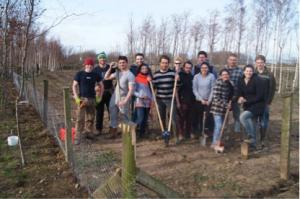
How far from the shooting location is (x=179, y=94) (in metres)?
7.16

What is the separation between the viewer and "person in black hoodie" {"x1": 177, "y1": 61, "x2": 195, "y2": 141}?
23.2ft

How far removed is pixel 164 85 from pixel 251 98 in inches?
62.5

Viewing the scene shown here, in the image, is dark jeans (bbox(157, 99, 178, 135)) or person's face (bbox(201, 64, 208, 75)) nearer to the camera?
person's face (bbox(201, 64, 208, 75))

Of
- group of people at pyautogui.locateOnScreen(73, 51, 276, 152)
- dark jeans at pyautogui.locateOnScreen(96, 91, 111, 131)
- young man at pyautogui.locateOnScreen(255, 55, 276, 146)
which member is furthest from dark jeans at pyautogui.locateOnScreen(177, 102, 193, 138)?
dark jeans at pyautogui.locateOnScreen(96, 91, 111, 131)

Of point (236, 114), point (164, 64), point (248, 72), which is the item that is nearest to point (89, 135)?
point (164, 64)

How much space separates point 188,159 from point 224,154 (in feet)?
2.50

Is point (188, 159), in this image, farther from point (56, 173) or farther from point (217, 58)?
point (217, 58)

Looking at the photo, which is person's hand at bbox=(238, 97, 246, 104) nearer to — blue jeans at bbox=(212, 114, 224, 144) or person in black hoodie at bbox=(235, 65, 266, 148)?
person in black hoodie at bbox=(235, 65, 266, 148)

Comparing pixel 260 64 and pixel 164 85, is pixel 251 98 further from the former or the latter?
pixel 164 85

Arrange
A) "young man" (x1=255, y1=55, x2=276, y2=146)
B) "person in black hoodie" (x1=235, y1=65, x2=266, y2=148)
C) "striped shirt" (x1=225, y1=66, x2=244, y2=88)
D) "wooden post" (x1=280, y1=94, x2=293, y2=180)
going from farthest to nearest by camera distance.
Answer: "striped shirt" (x1=225, y1=66, x2=244, y2=88) < "young man" (x1=255, y1=55, x2=276, y2=146) < "person in black hoodie" (x1=235, y1=65, x2=266, y2=148) < "wooden post" (x1=280, y1=94, x2=293, y2=180)

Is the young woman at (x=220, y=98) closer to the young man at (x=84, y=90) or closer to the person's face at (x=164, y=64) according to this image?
the person's face at (x=164, y=64)

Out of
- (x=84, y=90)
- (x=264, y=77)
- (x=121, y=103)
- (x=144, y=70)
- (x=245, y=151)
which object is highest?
(x=144, y=70)

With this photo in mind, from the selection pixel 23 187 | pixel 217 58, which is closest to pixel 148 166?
pixel 23 187

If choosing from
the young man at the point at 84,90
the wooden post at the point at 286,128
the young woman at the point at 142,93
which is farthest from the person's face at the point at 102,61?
the wooden post at the point at 286,128
